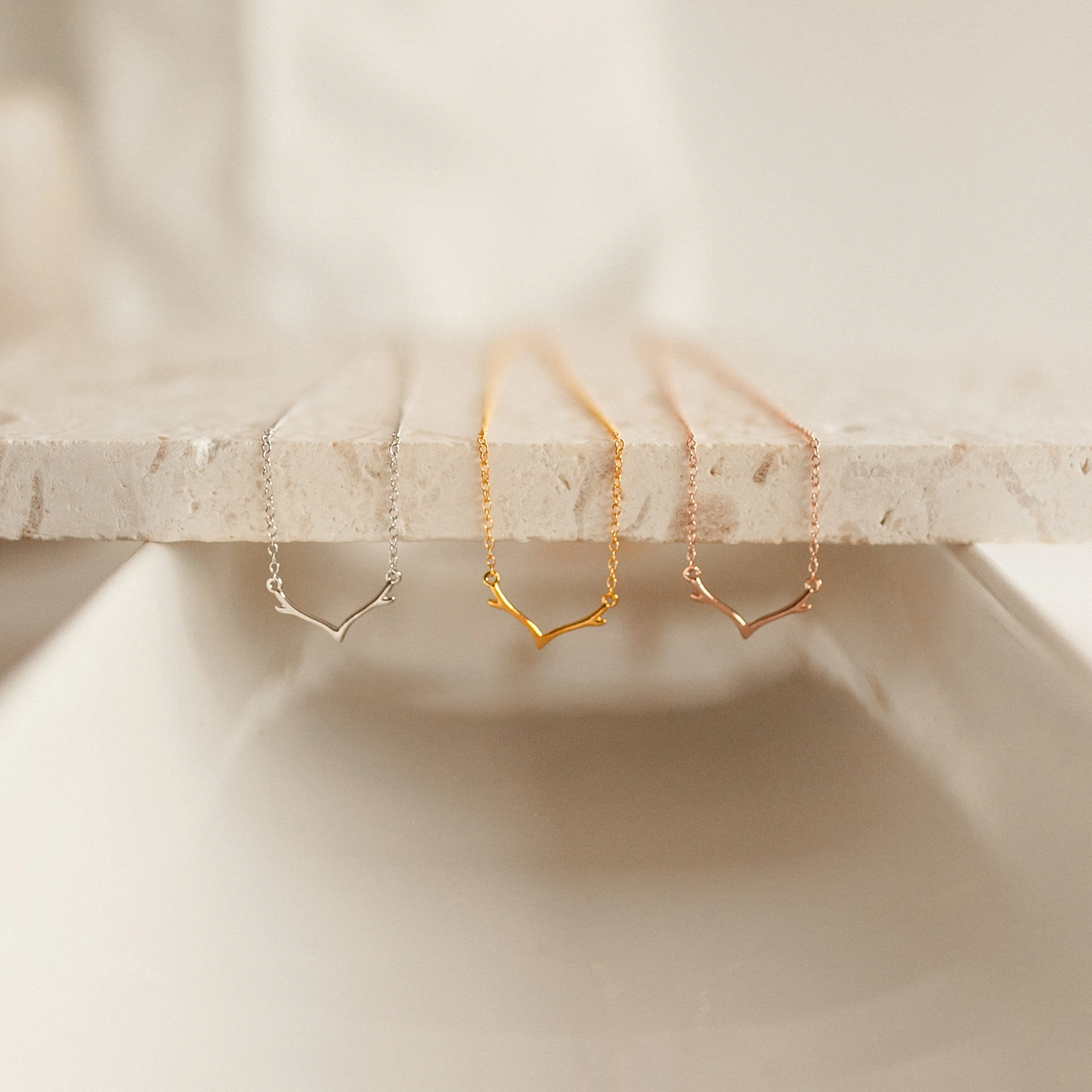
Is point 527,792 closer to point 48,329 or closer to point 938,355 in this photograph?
point 938,355

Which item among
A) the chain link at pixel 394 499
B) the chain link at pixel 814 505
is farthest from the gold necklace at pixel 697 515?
the chain link at pixel 394 499

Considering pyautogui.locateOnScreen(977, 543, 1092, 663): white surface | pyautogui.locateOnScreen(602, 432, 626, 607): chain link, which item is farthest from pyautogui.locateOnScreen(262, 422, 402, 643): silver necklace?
pyautogui.locateOnScreen(977, 543, 1092, 663): white surface

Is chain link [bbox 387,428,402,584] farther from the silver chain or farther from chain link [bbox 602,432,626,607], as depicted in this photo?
chain link [bbox 602,432,626,607]

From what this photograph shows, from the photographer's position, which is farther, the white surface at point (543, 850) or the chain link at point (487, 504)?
the chain link at point (487, 504)

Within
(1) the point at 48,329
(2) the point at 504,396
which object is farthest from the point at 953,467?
(1) the point at 48,329

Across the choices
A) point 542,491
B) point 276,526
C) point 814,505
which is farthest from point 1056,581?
point 276,526

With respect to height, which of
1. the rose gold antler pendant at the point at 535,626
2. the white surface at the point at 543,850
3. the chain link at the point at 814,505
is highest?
the chain link at the point at 814,505

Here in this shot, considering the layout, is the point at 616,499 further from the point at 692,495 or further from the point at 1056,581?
the point at 1056,581

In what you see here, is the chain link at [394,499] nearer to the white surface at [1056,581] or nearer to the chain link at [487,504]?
the chain link at [487,504]
